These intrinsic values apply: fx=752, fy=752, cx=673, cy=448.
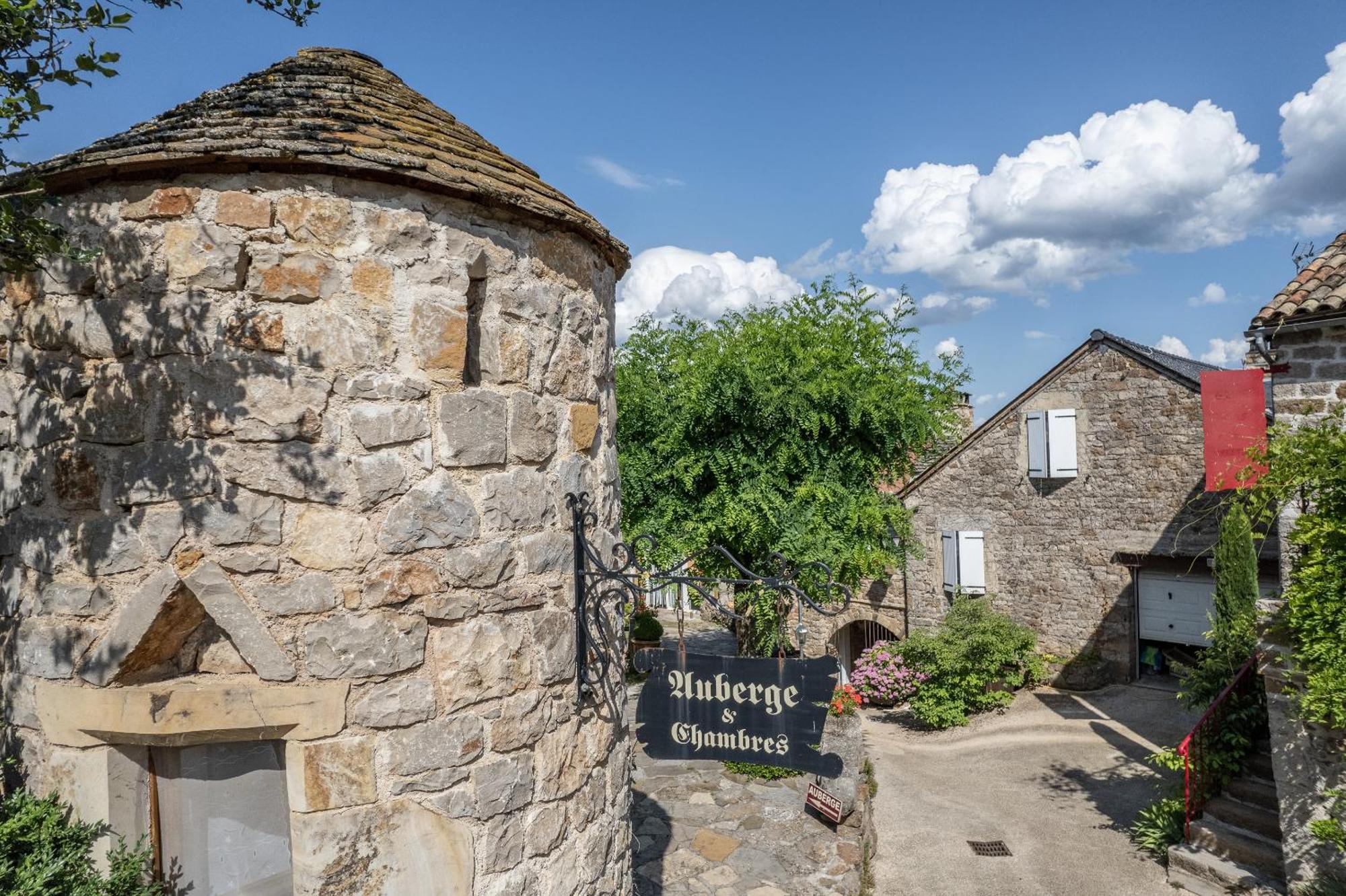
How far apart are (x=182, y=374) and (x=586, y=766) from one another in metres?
2.27

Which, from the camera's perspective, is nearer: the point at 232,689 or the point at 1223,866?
the point at 232,689

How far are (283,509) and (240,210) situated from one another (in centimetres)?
106

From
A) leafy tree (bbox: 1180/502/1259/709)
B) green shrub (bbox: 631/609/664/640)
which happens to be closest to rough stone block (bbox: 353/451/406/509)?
leafy tree (bbox: 1180/502/1259/709)

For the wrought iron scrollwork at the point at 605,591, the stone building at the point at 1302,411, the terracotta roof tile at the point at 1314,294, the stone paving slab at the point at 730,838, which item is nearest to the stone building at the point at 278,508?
the wrought iron scrollwork at the point at 605,591

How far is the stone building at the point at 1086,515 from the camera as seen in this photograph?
12.2 meters

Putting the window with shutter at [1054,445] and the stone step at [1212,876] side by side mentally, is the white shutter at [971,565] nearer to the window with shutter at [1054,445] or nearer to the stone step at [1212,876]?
the window with shutter at [1054,445]

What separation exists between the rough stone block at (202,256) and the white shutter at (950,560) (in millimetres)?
13642

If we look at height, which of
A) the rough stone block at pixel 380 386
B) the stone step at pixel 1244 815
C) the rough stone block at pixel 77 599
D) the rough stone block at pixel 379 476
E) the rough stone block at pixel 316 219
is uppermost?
the rough stone block at pixel 316 219

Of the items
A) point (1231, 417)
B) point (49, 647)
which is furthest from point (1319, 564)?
point (49, 647)

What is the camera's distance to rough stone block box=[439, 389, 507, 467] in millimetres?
2834

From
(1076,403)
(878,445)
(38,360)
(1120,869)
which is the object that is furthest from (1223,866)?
(38,360)

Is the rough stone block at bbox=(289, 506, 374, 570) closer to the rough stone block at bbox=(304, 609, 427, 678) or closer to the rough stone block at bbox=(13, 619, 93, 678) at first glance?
the rough stone block at bbox=(304, 609, 427, 678)

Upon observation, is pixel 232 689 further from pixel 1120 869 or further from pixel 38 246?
pixel 1120 869

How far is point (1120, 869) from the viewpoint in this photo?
736 cm
